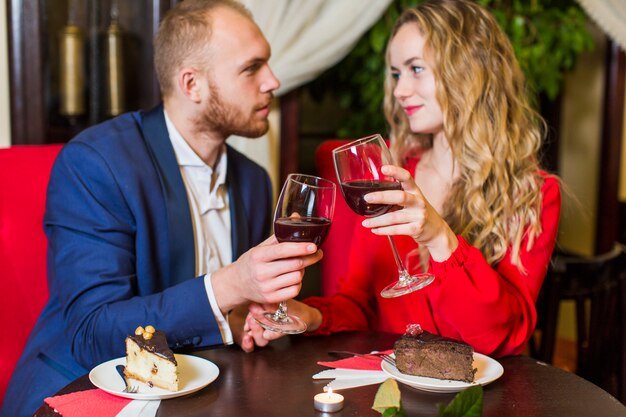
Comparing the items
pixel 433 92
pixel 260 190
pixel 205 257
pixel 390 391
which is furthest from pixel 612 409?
pixel 260 190

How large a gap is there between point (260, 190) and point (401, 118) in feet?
1.55

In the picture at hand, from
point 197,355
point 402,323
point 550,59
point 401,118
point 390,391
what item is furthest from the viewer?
point 550,59

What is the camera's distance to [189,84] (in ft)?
7.09

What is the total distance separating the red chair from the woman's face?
59cm

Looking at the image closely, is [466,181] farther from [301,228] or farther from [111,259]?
[111,259]

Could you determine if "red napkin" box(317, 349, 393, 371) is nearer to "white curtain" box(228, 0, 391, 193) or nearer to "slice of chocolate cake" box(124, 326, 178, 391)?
"slice of chocolate cake" box(124, 326, 178, 391)

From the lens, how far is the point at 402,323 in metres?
2.02

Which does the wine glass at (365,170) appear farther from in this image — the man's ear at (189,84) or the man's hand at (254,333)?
the man's ear at (189,84)

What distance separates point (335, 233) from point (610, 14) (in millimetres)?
2005

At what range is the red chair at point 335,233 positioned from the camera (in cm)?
263

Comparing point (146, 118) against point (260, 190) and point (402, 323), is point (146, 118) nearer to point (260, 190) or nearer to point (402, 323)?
point (260, 190)

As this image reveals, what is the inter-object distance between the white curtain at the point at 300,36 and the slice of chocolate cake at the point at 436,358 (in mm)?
1696

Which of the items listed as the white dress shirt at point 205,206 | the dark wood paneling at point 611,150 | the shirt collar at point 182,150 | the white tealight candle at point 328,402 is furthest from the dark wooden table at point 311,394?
the dark wood paneling at point 611,150

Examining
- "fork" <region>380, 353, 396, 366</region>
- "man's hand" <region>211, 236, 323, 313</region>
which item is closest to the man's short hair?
A: "man's hand" <region>211, 236, 323, 313</region>
